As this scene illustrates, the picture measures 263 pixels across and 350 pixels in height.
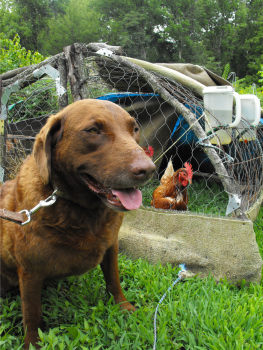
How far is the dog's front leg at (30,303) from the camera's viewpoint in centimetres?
170

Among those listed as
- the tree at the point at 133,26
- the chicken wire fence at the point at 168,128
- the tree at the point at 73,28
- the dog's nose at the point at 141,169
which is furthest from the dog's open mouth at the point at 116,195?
the tree at the point at 73,28

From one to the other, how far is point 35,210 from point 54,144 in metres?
0.38

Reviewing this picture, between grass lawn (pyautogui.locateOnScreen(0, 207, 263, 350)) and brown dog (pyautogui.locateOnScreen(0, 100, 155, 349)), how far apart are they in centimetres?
25

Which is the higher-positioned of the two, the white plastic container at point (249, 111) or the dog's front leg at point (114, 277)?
the white plastic container at point (249, 111)

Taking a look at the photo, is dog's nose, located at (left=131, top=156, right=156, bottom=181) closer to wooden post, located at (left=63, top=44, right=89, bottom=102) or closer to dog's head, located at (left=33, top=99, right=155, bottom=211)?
dog's head, located at (left=33, top=99, right=155, bottom=211)

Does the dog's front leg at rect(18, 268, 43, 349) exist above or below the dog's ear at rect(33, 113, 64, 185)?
below

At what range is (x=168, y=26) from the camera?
37812 millimetres

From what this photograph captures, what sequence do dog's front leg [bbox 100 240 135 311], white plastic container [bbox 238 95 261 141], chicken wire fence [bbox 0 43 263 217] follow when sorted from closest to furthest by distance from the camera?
dog's front leg [bbox 100 240 135 311], chicken wire fence [bbox 0 43 263 217], white plastic container [bbox 238 95 261 141]

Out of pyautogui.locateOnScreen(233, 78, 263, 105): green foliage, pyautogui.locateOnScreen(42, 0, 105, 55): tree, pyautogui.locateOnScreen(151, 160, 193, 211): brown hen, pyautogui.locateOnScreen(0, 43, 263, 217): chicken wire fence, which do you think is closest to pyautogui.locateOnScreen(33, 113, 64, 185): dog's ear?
pyautogui.locateOnScreen(0, 43, 263, 217): chicken wire fence

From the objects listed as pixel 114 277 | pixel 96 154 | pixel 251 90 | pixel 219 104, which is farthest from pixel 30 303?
pixel 251 90

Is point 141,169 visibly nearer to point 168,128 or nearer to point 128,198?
point 128,198

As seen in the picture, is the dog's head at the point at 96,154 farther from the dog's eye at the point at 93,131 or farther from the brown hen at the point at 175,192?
the brown hen at the point at 175,192

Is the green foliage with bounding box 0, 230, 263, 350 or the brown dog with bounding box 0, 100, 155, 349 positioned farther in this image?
the green foliage with bounding box 0, 230, 263, 350

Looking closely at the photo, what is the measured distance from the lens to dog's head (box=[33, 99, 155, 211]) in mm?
1399
